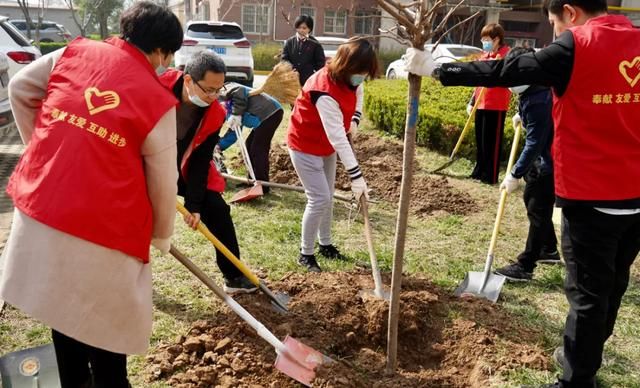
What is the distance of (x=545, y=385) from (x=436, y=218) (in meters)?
2.78

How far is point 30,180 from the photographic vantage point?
6.25 ft

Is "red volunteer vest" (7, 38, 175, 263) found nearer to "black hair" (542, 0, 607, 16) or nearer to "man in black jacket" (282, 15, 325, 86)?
"black hair" (542, 0, 607, 16)

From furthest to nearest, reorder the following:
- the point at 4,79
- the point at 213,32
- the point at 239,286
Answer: the point at 213,32
the point at 4,79
the point at 239,286

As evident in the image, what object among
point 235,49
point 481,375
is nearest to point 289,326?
point 481,375

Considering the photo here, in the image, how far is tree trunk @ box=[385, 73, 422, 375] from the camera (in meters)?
2.37

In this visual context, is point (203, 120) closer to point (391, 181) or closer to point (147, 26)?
point (147, 26)

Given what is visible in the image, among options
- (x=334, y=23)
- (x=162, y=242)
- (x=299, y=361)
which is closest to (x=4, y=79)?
(x=162, y=242)

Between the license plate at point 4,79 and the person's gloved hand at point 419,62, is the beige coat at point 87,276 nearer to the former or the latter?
the person's gloved hand at point 419,62

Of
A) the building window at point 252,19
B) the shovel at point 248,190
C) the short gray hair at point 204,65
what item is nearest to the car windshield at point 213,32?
the shovel at point 248,190

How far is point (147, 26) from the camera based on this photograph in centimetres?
200

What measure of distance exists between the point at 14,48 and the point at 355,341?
18.9ft

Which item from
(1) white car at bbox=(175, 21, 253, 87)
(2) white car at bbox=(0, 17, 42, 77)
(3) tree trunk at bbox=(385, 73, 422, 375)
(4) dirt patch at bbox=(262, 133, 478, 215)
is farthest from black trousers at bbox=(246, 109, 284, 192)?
(1) white car at bbox=(175, 21, 253, 87)

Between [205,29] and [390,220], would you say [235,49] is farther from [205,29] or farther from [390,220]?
[390,220]

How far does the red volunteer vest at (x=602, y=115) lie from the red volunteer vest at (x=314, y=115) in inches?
61.1
